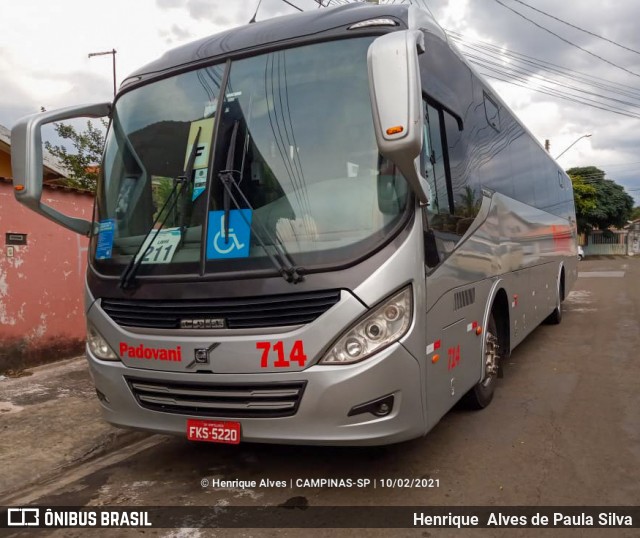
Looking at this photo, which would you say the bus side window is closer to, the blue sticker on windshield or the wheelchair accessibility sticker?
the wheelchair accessibility sticker

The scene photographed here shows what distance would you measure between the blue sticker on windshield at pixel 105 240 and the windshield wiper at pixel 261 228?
0.99 meters

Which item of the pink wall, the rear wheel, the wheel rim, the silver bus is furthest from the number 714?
the rear wheel

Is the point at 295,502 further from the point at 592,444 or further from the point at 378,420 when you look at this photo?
the point at 592,444

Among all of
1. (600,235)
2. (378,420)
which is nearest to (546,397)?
(378,420)

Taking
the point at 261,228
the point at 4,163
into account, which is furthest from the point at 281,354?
the point at 4,163

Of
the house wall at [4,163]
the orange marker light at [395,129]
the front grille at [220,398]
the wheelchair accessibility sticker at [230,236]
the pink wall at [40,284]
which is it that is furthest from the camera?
the house wall at [4,163]

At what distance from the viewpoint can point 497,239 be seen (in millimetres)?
5410

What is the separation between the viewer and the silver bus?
122 inches

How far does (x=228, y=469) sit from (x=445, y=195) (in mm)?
2536

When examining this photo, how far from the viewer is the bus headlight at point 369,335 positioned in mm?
3090

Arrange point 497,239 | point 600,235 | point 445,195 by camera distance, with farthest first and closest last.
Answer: point 600,235
point 497,239
point 445,195

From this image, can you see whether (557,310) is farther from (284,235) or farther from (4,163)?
(4,163)

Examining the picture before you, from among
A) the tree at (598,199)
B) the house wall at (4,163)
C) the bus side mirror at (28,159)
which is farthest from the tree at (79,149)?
the tree at (598,199)

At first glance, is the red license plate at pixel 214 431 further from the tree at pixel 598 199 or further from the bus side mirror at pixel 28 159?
the tree at pixel 598 199
